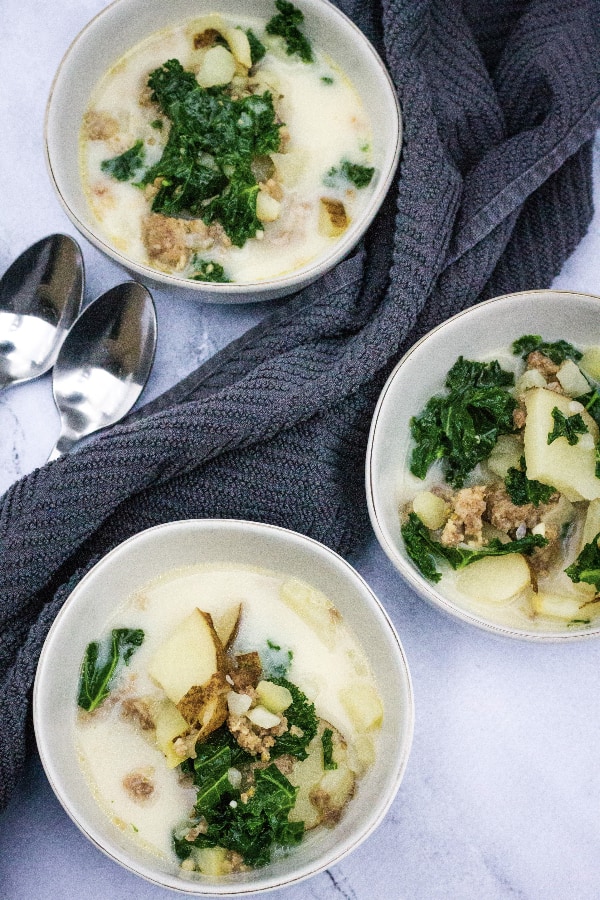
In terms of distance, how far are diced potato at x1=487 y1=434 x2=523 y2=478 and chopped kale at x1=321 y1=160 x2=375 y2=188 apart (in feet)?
2.18

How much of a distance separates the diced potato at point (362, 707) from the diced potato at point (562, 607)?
38 cm

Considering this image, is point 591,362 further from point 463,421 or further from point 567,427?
point 463,421

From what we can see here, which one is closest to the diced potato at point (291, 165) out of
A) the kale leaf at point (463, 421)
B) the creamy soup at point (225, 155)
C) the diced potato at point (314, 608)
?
the creamy soup at point (225, 155)

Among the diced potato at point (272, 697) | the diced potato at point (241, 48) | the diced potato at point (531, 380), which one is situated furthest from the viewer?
the diced potato at point (241, 48)

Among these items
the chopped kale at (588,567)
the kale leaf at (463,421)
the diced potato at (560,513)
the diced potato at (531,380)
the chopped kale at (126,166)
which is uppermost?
the chopped kale at (126,166)

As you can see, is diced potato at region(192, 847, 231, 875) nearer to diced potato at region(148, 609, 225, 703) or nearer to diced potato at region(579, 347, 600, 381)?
diced potato at region(148, 609, 225, 703)

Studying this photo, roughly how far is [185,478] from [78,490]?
0.78ft

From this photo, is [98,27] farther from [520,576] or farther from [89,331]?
[520,576]

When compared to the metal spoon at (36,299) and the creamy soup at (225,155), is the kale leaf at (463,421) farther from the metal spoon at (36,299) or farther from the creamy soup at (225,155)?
the metal spoon at (36,299)

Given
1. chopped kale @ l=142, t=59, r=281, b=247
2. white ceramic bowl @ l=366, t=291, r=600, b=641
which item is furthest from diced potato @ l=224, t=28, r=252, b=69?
white ceramic bowl @ l=366, t=291, r=600, b=641

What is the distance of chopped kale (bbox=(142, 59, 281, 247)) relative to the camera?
212cm

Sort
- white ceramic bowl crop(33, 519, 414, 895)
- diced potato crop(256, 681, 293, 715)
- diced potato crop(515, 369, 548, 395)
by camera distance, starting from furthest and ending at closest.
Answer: diced potato crop(515, 369, 548, 395), diced potato crop(256, 681, 293, 715), white ceramic bowl crop(33, 519, 414, 895)

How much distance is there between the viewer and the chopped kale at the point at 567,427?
→ 78.7 inches

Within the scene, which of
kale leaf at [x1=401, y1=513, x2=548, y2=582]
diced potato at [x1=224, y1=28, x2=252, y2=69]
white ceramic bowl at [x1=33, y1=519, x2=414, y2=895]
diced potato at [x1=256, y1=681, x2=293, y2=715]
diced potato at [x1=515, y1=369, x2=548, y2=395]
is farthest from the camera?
diced potato at [x1=224, y1=28, x2=252, y2=69]
